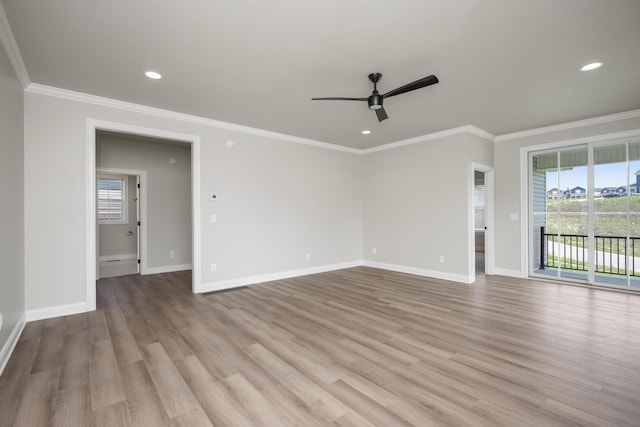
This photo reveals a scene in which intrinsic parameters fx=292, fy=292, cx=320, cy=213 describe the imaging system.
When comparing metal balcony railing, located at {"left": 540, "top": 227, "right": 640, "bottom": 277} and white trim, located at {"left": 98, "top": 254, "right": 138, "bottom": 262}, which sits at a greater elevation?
metal balcony railing, located at {"left": 540, "top": 227, "right": 640, "bottom": 277}

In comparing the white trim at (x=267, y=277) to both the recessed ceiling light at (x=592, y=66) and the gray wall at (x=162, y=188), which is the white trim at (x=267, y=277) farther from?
the recessed ceiling light at (x=592, y=66)

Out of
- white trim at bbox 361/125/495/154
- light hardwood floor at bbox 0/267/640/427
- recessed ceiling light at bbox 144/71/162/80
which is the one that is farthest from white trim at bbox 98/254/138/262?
white trim at bbox 361/125/495/154

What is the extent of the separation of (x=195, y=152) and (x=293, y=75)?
224 centimetres

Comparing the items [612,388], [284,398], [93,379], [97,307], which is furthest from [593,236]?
[97,307]

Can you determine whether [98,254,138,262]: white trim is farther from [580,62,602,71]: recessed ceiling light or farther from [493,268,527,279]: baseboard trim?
[580,62,602,71]: recessed ceiling light

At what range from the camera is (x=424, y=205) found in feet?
18.7

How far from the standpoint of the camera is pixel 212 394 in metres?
1.99

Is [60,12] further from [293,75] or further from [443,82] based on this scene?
[443,82]

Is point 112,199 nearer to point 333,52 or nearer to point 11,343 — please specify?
point 11,343

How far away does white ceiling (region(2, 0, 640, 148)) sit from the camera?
2.18 meters

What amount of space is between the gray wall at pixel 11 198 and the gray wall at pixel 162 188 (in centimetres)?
252

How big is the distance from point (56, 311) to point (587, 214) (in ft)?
25.9

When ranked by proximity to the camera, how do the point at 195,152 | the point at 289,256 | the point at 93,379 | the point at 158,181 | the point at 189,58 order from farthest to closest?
the point at 158,181 < the point at 289,256 < the point at 195,152 < the point at 189,58 < the point at 93,379

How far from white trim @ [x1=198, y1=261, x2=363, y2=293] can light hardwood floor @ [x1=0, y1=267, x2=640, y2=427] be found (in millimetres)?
532
